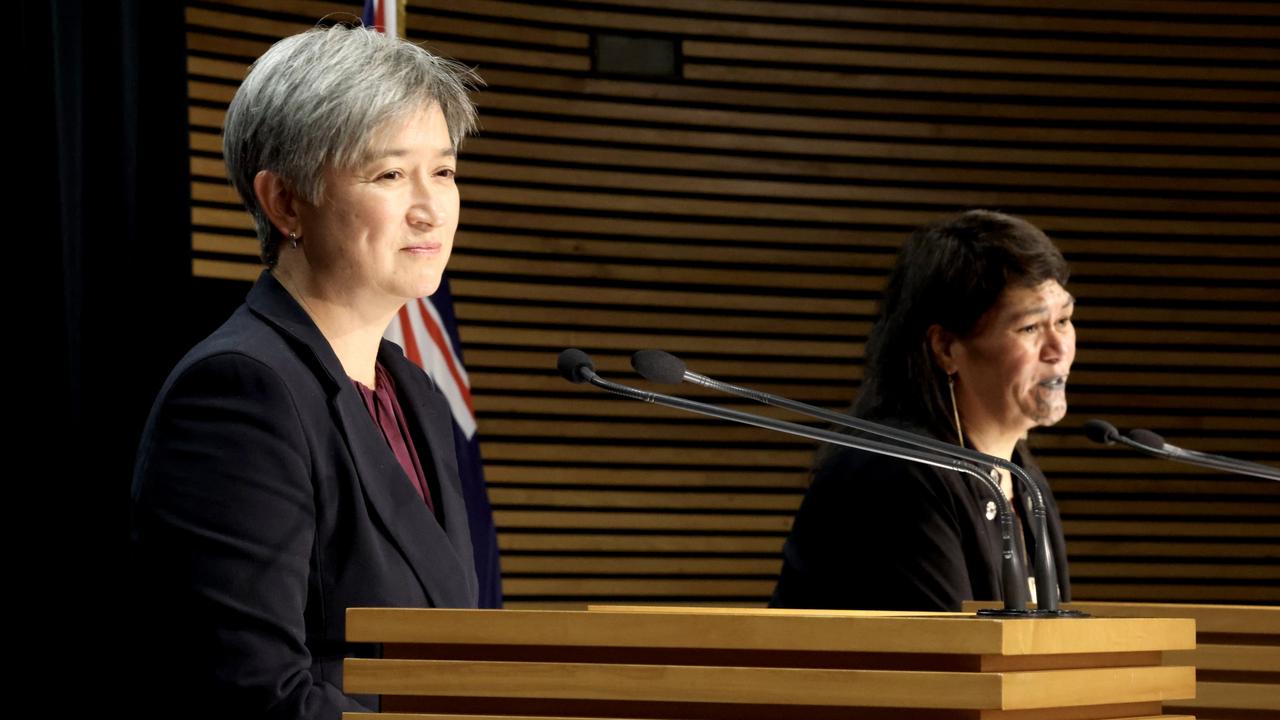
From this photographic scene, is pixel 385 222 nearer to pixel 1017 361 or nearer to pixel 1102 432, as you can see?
pixel 1102 432

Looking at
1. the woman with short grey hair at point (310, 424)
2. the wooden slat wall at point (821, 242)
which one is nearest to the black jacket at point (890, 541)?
the woman with short grey hair at point (310, 424)

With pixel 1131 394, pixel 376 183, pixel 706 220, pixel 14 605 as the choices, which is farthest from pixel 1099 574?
pixel 376 183

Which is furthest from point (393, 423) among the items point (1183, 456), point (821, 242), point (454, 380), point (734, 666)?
point (821, 242)

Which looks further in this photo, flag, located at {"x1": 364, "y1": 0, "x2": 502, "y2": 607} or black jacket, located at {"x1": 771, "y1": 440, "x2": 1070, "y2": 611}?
flag, located at {"x1": 364, "y1": 0, "x2": 502, "y2": 607}

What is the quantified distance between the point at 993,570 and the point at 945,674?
1.87 meters

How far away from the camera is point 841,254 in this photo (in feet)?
22.3

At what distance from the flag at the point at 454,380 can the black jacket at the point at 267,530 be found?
2493 millimetres

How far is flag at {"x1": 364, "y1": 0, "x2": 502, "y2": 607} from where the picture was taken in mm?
4613

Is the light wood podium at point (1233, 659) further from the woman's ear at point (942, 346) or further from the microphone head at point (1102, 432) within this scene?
the woman's ear at point (942, 346)

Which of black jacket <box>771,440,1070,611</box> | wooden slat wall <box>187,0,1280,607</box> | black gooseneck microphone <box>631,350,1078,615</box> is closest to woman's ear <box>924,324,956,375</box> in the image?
black jacket <box>771,440,1070,611</box>

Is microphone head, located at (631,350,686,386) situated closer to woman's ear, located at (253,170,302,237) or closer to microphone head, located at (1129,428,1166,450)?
woman's ear, located at (253,170,302,237)

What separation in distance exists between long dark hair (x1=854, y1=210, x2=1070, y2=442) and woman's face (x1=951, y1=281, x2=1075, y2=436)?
0.03 meters

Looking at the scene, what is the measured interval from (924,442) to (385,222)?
30.7 inches

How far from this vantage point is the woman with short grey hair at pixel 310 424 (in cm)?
175
